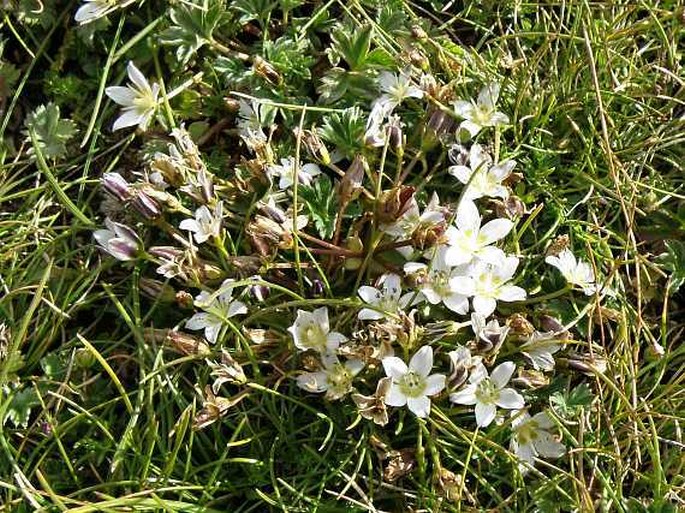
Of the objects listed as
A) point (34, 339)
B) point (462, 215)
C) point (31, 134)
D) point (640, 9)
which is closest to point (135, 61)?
point (31, 134)

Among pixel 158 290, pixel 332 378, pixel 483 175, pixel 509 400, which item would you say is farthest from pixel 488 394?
pixel 158 290

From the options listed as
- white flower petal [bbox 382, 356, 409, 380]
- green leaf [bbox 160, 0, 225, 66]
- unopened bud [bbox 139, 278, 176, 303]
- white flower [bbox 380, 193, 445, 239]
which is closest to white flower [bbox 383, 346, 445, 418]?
white flower petal [bbox 382, 356, 409, 380]

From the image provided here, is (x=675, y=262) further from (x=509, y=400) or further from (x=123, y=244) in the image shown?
(x=123, y=244)

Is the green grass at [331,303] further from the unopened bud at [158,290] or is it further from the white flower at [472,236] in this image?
the white flower at [472,236]

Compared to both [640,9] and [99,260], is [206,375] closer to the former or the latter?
[99,260]

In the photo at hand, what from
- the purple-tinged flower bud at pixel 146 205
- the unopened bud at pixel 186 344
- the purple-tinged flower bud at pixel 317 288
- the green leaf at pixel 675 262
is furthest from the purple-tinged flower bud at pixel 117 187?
the green leaf at pixel 675 262
